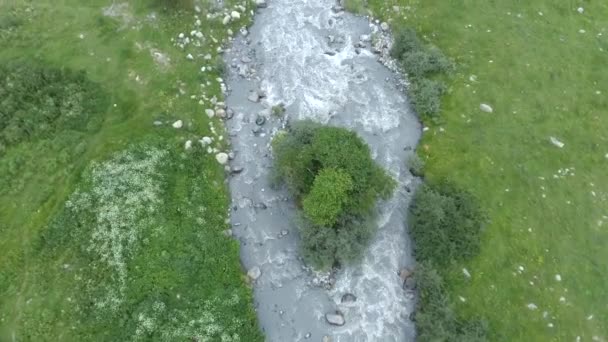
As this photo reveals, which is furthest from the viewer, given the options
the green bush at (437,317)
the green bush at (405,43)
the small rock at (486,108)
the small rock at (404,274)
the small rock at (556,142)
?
the green bush at (405,43)

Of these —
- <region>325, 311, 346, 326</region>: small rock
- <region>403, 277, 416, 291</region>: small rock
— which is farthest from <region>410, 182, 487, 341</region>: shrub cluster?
<region>325, 311, 346, 326</region>: small rock

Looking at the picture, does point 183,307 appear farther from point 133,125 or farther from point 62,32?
point 62,32

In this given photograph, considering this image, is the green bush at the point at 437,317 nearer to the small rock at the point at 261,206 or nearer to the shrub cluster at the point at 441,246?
the shrub cluster at the point at 441,246

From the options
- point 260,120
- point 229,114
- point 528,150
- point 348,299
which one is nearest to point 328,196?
point 348,299

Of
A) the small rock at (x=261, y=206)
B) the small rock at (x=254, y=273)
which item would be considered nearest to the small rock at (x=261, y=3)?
the small rock at (x=261, y=206)

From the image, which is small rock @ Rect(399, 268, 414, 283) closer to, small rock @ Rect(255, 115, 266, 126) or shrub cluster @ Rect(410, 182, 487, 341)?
shrub cluster @ Rect(410, 182, 487, 341)

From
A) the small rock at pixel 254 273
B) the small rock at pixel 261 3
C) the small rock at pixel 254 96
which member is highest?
the small rock at pixel 261 3

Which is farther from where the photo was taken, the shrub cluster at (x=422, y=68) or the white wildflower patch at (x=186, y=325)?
the shrub cluster at (x=422, y=68)
